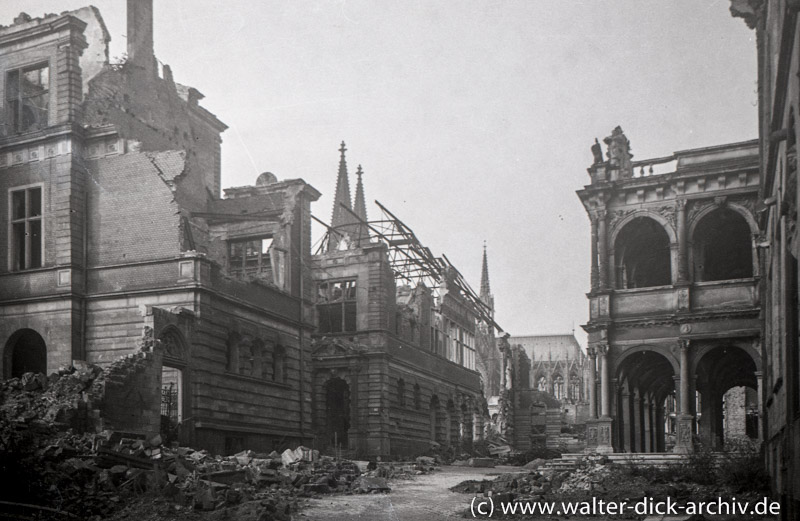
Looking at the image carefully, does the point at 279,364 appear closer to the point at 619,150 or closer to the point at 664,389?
the point at 619,150

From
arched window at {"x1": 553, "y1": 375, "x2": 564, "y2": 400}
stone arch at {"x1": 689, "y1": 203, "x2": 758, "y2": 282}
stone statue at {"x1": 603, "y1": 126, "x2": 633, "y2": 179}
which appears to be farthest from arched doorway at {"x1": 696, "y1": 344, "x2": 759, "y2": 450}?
arched window at {"x1": 553, "y1": 375, "x2": 564, "y2": 400}

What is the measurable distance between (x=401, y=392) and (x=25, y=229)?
20846 mm

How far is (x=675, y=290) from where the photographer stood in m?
30.6

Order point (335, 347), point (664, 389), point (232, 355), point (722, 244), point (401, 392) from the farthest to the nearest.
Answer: point (401, 392)
point (335, 347)
point (664, 389)
point (722, 244)
point (232, 355)

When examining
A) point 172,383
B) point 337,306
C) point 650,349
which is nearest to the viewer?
point 172,383

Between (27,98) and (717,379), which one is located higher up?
(27,98)

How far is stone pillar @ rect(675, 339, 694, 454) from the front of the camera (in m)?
29.2

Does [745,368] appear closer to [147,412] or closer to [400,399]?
[400,399]

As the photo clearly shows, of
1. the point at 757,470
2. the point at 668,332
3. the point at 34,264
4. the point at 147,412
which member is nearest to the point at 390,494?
the point at 147,412

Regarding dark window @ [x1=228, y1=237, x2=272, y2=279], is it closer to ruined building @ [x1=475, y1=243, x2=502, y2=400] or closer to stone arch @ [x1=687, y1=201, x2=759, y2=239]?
stone arch @ [x1=687, y1=201, x2=759, y2=239]

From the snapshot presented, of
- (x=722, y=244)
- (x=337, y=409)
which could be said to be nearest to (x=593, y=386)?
(x=722, y=244)

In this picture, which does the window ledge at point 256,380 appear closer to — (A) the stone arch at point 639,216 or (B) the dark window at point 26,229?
(B) the dark window at point 26,229

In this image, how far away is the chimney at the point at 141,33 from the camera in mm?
33219

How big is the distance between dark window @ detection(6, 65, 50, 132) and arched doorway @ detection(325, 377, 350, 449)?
739 inches
